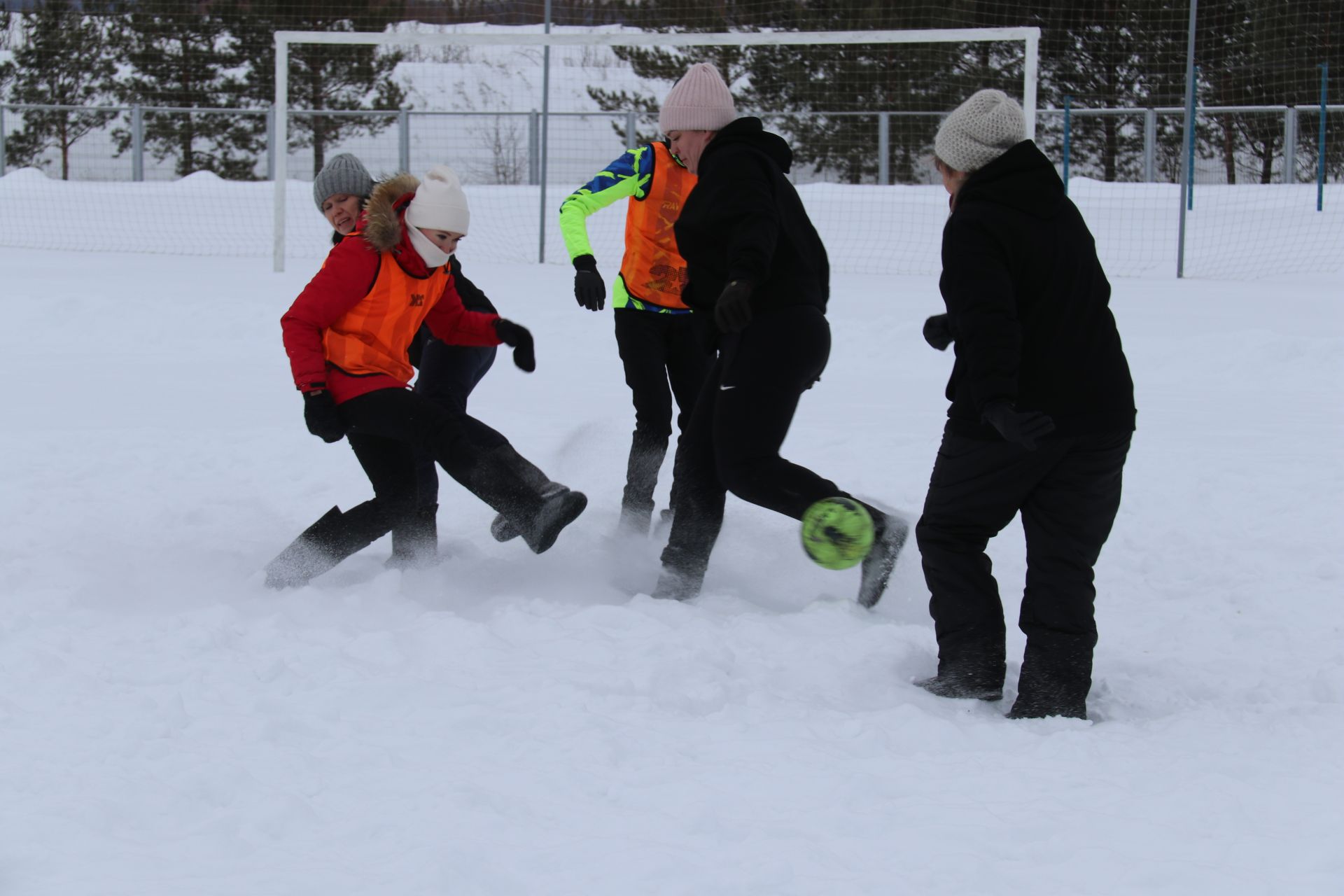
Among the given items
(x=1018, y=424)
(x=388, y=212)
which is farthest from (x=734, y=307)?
(x=388, y=212)

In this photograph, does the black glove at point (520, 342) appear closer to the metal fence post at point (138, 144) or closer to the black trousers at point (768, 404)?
the black trousers at point (768, 404)

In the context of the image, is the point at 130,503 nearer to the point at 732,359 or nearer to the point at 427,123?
the point at 732,359

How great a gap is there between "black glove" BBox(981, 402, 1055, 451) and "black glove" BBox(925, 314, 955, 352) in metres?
0.50

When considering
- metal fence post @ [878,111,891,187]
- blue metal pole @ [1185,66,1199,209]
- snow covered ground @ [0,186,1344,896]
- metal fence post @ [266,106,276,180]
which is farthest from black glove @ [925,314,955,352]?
metal fence post @ [266,106,276,180]

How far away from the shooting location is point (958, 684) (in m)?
3.18

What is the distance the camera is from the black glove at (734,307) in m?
3.45

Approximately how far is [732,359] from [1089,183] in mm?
14963

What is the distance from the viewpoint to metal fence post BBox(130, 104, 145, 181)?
63.8 feet

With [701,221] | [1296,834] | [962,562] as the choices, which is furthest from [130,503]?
[1296,834]

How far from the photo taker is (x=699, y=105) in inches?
146

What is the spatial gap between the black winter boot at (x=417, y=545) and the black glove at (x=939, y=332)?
1761 mm

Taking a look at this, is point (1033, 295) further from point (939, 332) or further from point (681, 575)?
point (681, 575)

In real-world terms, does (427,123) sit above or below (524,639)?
above

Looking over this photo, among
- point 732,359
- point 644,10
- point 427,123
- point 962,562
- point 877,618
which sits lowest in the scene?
point 877,618
